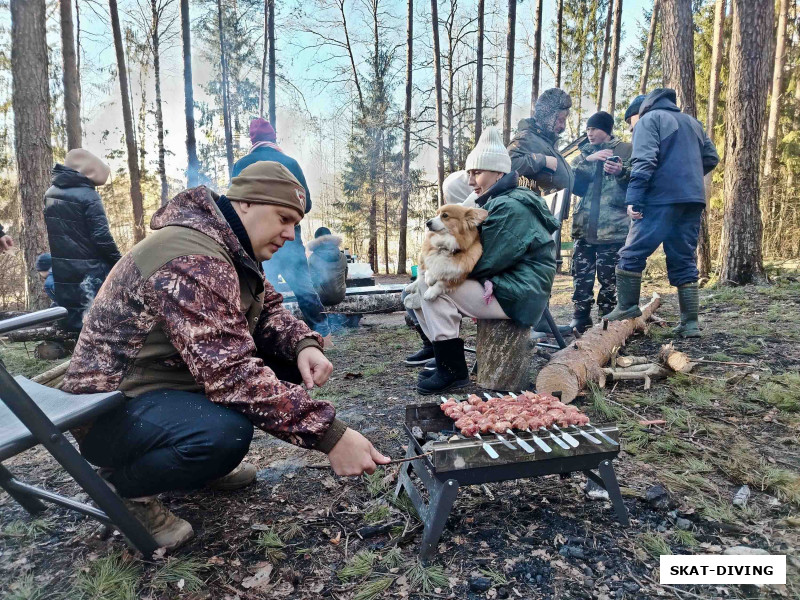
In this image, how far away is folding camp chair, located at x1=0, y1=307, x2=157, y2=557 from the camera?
1.53 metres

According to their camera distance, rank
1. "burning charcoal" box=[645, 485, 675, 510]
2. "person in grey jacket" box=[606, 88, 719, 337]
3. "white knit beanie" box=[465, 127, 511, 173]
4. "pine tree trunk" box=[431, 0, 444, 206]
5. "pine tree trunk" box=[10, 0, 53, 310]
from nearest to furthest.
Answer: "burning charcoal" box=[645, 485, 675, 510] < "white knit beanie" box=[465, 127, 511, 173] < "person in grey jacket" box=[606, 88, 719, 337] < "pine tree trunk" box=[10, 0, 53, 310] < "pine tree trunk" box=[431, 0, 444, 206]

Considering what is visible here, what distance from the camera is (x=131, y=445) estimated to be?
185 centimetres

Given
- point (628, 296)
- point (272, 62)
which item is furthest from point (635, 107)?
point (272, 62)

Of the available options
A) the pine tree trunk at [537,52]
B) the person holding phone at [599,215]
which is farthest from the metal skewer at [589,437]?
Answer: the pine tree trunk at [537,52]

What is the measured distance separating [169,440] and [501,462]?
1.34 metres

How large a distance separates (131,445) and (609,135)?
6.00m

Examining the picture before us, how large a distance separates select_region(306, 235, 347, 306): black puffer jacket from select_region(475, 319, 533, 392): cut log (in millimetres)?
3719

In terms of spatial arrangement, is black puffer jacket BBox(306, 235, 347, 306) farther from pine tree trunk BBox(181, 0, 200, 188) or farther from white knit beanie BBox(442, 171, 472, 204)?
pine tree trunk BBox(181, 0, 200, 188)

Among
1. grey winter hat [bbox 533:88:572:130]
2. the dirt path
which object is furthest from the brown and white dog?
grey winter hat [bbox 533:88:572:130]

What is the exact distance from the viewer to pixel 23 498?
226 centimetres

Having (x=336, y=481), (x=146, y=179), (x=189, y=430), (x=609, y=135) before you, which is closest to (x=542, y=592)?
(x=336, y=481)

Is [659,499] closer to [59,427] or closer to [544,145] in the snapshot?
[59,427]

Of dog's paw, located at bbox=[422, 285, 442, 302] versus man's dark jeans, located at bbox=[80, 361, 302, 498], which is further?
dog's paw, located at bbox=[422, 285, 442, 302]

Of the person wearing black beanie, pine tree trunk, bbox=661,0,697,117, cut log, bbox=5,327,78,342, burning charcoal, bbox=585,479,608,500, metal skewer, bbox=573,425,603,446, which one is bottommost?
burning charcoal, bbox=585,479,608,500
